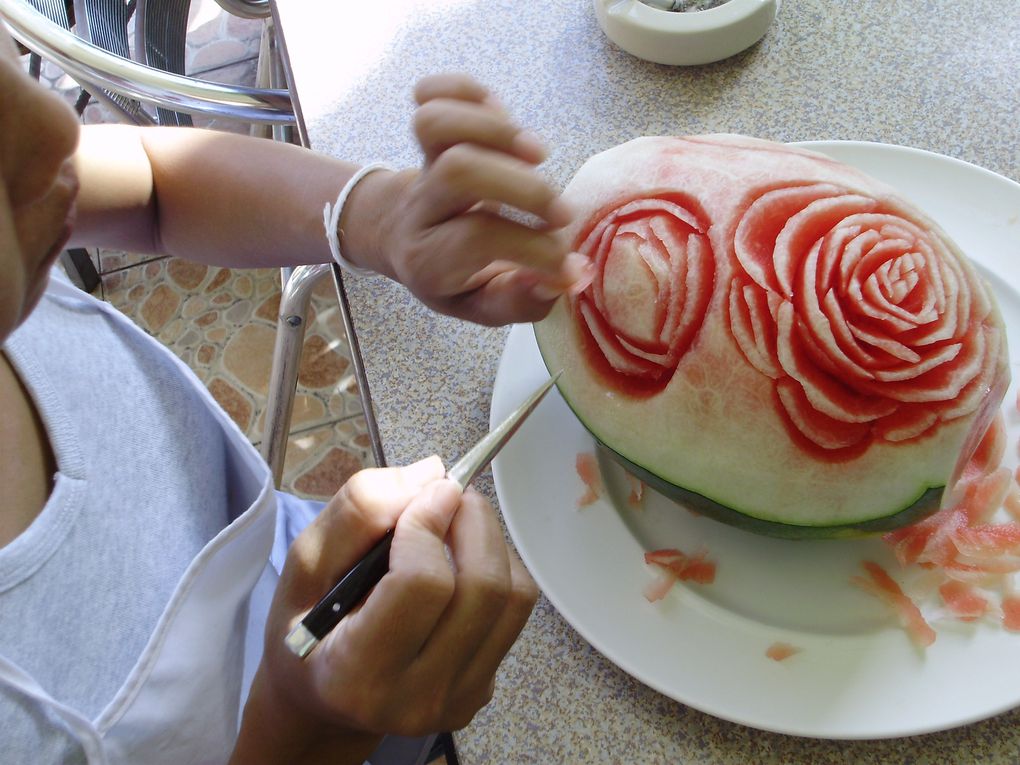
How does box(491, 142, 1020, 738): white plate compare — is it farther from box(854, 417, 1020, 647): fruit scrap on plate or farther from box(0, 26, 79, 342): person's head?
box(0, 26, 79, 342): person's head

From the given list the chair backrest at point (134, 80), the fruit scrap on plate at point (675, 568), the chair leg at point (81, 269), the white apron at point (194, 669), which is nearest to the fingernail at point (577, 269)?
the fruit scrap on plate at point (675, 568)

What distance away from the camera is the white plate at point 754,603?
Answer: 1.72 ft

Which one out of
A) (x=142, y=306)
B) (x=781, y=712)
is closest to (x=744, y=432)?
(x=781, y=712)

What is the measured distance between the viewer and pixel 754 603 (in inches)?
22.7

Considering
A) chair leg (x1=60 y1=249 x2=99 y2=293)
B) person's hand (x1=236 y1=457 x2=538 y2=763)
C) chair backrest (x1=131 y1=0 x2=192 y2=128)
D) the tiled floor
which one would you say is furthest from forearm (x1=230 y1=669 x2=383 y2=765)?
chair leg (x1=60 y1=249 x2=99 y2=293)

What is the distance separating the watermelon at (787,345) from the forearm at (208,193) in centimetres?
27

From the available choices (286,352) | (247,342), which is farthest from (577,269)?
(247,342)

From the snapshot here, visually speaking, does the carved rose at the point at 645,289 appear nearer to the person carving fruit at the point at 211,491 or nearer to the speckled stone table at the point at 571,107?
the person carving fruit at the point at 211,491

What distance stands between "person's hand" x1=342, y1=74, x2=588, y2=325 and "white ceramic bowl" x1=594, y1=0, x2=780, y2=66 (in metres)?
0.38

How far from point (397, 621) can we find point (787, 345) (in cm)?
30

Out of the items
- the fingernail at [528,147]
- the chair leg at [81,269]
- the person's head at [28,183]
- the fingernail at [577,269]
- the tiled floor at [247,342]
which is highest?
the person's head at [28,183]

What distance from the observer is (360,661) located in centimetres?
46

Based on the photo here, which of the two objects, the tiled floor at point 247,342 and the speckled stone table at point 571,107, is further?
the tiled floor at point 247,342

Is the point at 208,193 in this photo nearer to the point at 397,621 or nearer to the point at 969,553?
the point at 397,621
